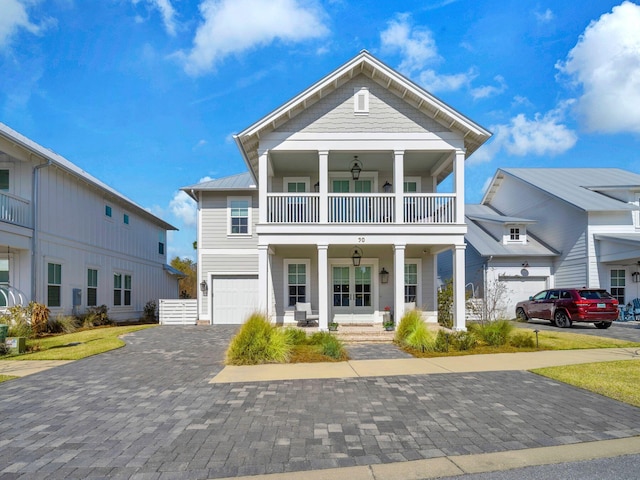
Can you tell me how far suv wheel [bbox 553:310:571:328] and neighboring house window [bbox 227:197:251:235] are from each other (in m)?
13.8

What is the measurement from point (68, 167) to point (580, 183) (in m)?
26.7

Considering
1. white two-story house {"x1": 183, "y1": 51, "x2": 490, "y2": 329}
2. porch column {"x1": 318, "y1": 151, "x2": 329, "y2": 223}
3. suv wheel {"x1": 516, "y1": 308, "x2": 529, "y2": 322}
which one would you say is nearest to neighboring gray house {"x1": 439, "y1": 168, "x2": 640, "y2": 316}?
suv wheel {"x1": 516, "y1": 308, "x2": 529, "y2": 322}

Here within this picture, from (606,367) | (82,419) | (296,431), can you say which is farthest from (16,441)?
(606,367)

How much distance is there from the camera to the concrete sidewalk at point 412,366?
799 centimetres

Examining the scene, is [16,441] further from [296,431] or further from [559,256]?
[559,256]

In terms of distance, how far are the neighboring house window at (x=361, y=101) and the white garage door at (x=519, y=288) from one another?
12816mm

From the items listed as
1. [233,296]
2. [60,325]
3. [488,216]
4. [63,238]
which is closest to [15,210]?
[63,238]

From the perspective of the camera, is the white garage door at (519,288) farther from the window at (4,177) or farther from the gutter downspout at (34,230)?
the window at (4,177)

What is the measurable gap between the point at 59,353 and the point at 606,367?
12643mm

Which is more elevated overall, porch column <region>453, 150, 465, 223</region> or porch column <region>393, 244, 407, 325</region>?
porch column <region>453, 150, 465, 223</region>

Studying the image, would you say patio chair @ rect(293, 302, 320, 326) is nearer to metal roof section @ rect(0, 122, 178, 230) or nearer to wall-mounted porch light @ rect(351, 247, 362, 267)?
wall-mounted porch light @ rect(351, 247, 362, 267)

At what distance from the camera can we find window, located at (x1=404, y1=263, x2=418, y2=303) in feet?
53.6

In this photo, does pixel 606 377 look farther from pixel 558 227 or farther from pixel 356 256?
pixel 558 227

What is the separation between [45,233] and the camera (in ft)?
53.2
